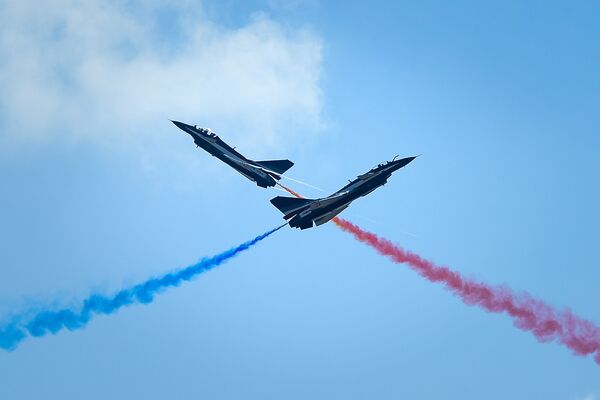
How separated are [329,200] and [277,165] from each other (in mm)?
11591

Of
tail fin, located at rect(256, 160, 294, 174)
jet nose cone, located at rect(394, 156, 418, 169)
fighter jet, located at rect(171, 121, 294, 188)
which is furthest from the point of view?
tail fin, located at rect(256, 160, 294, 174)

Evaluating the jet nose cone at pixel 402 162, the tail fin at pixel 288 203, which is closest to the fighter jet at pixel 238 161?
the tail fin at pixel 288 203

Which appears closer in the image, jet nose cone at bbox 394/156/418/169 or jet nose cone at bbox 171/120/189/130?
jet nose cone at bbox 394/156/418/169

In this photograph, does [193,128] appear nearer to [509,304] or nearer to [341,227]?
[341,227]

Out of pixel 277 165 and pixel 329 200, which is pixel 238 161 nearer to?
pixel 277 165

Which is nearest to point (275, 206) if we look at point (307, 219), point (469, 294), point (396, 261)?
point (307, 219)

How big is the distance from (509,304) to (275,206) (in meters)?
28.6

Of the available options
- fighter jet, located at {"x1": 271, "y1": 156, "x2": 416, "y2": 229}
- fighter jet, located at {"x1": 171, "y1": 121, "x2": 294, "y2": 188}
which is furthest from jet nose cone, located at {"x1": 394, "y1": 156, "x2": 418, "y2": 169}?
fighter jet, located at {"x1": 171, "y1": 121, "x2": 294, "y2": 188}

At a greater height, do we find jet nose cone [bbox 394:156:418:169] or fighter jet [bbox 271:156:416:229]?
jet nose cone [bbox 394:156:418:169]

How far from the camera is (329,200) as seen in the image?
74.1 meters

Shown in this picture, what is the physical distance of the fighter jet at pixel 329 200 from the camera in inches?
2913

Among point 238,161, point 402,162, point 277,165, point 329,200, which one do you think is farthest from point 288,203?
point 402,162

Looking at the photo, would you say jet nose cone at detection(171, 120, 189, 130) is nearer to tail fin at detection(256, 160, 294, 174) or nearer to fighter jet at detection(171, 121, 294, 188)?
fighter jet at detection(171, 121, 294, 188)

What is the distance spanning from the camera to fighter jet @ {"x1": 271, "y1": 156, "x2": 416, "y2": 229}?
74000 mm
